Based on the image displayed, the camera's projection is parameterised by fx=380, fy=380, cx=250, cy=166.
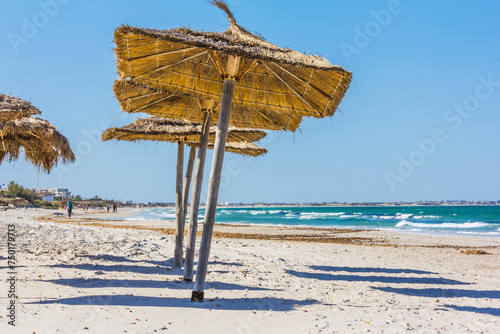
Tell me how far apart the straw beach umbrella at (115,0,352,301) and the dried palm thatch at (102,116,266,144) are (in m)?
0.79

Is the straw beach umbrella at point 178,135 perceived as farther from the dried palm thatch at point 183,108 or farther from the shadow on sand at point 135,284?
the shadow on sand at point 135,284

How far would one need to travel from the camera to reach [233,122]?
24.3 ft

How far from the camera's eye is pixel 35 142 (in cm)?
766

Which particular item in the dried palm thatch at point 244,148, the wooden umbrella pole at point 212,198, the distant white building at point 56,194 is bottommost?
the distant white building at point 56,194

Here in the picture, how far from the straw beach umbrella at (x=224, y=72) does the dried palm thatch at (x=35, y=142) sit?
3.01m

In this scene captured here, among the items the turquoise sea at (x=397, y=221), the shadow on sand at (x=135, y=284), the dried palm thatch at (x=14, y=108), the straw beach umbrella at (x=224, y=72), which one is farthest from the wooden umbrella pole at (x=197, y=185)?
the turquoise sea at (x=397, y=221)

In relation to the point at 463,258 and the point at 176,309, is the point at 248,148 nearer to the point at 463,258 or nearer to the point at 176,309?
the point at 176,309

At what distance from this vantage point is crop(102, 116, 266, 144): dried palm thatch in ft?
22.1

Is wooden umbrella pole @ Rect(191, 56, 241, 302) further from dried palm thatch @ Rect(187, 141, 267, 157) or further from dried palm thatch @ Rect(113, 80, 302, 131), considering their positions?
dried palm thatch @ Rect(187, 141, 267, 157)

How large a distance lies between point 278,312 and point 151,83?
3.69m

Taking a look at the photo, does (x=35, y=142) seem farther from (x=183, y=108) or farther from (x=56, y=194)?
(x=56, y=194)

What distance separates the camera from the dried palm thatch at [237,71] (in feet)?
14.0

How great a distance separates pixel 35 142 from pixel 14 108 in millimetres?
2050

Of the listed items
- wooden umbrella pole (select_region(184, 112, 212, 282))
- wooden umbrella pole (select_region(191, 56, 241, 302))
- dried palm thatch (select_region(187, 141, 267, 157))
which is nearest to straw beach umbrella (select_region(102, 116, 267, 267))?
dried palm thatch (select_region(187, 141, 267, 157))
